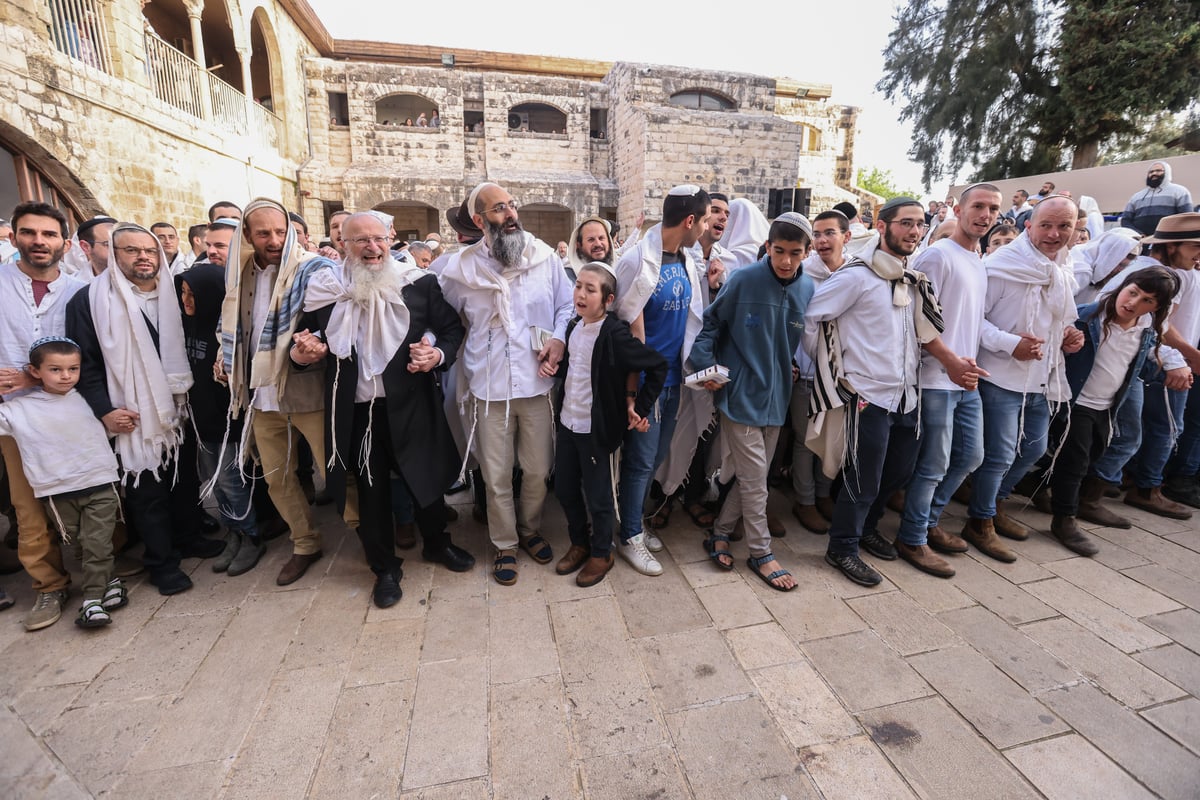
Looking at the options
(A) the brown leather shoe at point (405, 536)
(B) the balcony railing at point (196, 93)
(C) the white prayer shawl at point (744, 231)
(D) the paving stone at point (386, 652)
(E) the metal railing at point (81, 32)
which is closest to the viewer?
(D) the paving stone at point (386, 652)

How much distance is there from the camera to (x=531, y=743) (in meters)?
1.96

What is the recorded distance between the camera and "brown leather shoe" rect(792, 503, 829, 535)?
3559 millimetres

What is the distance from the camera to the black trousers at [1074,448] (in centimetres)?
341

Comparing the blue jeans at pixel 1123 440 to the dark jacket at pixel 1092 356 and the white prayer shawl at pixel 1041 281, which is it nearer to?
the dark jacket at pixel 1092 356

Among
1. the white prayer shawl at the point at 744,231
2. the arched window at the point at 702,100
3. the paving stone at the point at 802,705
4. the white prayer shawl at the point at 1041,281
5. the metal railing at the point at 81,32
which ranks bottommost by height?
the paving stone at the point at 802,705

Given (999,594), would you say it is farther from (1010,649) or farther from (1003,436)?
(1003,436)

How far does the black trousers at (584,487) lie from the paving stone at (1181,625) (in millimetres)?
2679

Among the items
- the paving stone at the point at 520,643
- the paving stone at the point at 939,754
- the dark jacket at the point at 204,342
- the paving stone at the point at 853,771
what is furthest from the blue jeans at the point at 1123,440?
the dark jacket at the point at 204,342

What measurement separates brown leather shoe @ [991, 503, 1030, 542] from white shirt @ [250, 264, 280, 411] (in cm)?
427

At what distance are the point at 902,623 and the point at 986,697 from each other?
0.48 meters

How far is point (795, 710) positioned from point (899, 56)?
23.1m

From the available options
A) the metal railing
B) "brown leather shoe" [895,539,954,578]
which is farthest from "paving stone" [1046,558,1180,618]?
the metal railing

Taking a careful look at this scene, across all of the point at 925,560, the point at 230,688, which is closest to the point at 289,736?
the point at 230,688

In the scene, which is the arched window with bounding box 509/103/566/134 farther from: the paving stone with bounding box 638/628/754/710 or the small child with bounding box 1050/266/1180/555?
the paving stone with bounding box 638/628/754/710
